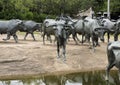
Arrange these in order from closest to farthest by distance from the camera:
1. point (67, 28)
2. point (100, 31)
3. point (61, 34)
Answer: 1. point (61, 34)
2. point (67, 28)
3. point (100, 31)

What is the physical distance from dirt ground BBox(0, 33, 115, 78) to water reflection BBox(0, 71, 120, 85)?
120 centimetres

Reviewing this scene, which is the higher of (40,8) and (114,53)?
(114,53)

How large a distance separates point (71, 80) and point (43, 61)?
11.5 ft

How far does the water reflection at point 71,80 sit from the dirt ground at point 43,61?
1.20m

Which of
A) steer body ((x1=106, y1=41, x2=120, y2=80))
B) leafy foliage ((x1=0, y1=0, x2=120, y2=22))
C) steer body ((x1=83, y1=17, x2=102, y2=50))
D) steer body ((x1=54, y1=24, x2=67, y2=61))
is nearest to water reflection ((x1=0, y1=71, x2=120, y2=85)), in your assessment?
steer body ((x1=106, y1=41, x2=120, y2=80))

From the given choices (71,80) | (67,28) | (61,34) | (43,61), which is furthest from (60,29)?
(71,80)

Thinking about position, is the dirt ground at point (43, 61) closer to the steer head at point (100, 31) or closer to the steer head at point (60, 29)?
the steer head at point (100, 31)

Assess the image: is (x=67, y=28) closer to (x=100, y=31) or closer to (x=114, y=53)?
(x=100, y=31)

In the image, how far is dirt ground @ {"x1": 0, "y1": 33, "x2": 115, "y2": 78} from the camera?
1766 centimetres

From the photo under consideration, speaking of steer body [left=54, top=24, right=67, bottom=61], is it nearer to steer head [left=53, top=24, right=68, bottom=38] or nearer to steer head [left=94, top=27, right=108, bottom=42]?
steer head [left=53, top=24, right=68, bottom=38]

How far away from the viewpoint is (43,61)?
1884 cm

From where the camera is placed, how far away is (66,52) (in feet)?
67.6

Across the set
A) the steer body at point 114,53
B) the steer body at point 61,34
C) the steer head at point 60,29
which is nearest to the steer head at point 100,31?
the steer body at point 61,34

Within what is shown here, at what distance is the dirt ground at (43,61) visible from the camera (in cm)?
1766
